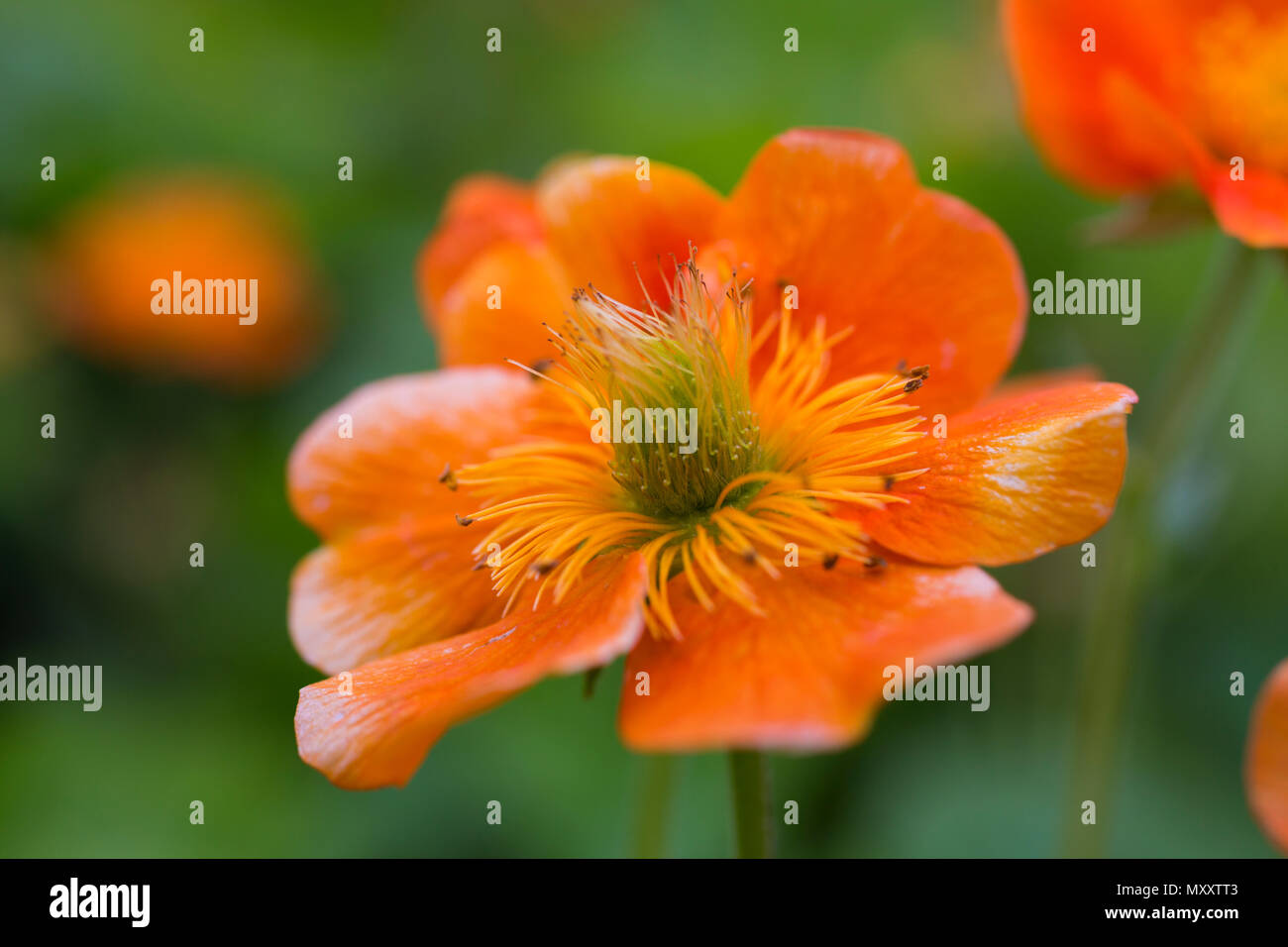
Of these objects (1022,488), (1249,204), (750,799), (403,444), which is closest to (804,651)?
(750,799)

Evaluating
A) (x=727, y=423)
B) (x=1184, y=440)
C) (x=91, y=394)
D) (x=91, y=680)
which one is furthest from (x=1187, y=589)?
(x=91, y=394)

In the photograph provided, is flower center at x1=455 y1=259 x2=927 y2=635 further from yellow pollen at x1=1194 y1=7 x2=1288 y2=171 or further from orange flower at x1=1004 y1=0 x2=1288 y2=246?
yellow pollen at x1=1194 y1=7 x2=1288 y2=171

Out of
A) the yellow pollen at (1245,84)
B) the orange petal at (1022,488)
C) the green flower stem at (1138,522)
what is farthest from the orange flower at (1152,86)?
the orange petal at (1022,488)

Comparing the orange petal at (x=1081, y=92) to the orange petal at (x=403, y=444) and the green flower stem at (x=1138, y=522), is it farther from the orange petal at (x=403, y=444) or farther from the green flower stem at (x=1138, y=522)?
the orange petal at (x=403, y=444)

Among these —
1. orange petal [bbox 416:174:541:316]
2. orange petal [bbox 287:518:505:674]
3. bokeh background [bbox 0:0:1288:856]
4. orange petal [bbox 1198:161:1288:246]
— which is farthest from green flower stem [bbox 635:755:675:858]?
orange petal [bbox 1198:161:1288:246]

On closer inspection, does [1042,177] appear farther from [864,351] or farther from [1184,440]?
[864,351]

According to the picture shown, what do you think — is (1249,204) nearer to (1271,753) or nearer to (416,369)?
(1271,753)
